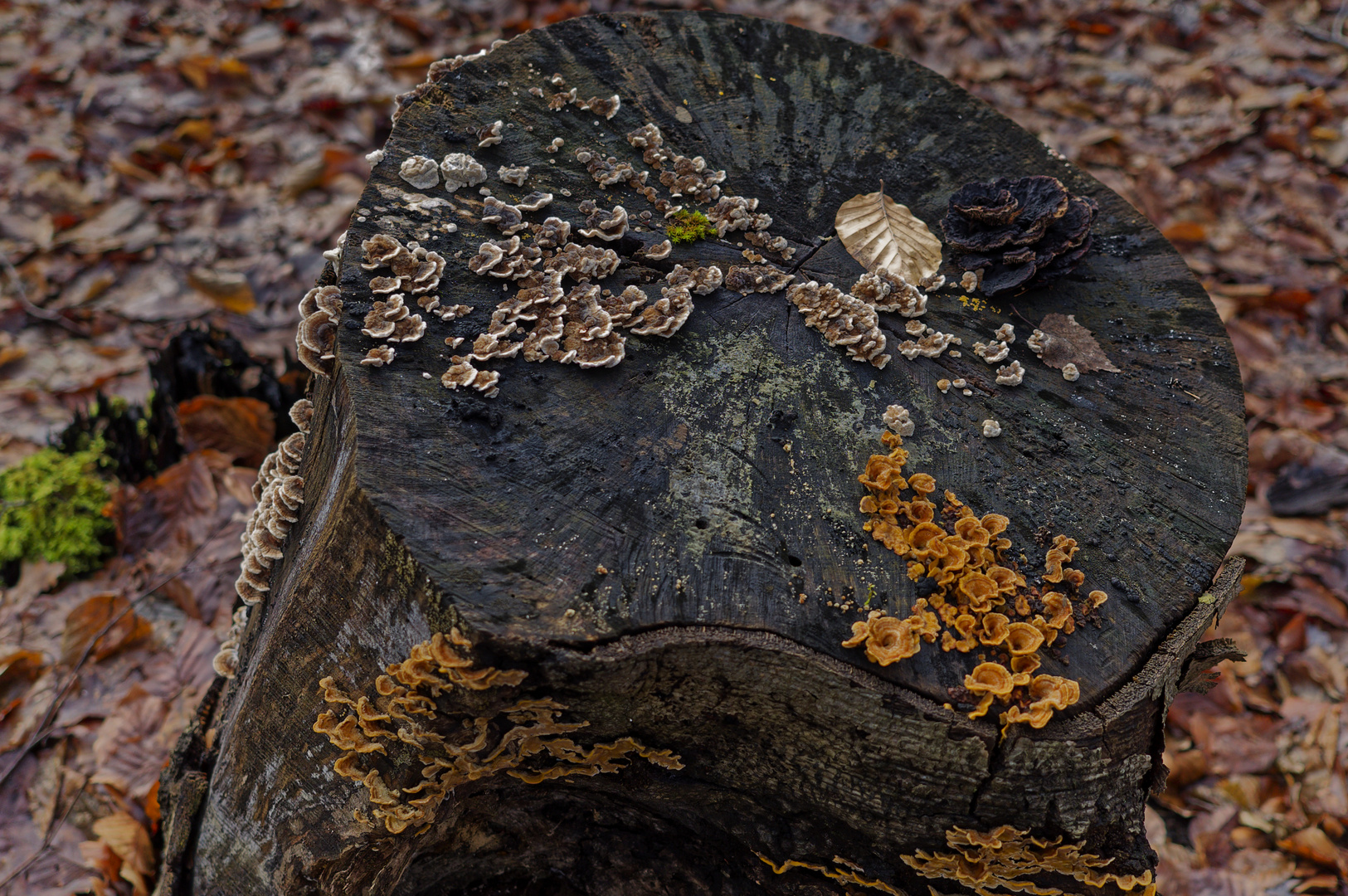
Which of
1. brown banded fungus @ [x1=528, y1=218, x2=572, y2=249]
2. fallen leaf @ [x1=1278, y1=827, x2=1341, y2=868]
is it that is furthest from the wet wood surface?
fallen leaf @ [x1=1278, y1=827, x2=1341, y2=868]

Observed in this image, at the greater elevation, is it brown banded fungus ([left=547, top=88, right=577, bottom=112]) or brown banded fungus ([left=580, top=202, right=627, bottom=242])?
brown banded fungus ([left=547, top=88, right=577, bottom=112])

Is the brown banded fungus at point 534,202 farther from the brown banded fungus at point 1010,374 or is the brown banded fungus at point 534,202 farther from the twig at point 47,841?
the twig at point 47,841

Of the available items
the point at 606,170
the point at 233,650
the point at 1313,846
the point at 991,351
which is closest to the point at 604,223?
the point at 606,170

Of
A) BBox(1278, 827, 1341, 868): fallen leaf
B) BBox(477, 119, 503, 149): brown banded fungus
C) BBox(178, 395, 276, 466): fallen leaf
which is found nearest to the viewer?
BBox(477, 119, 503, 149): brown banded fungus

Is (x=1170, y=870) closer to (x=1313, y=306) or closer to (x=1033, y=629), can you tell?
(x=1033, y=629)

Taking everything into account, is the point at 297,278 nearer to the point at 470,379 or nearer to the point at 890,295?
the point at 470,379

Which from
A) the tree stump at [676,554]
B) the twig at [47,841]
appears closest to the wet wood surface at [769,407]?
the tree stump at [676,554]

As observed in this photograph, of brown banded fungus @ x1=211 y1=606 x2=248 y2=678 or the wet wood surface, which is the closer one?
the wet wood surface

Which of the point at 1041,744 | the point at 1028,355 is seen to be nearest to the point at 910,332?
the point at 1028,355

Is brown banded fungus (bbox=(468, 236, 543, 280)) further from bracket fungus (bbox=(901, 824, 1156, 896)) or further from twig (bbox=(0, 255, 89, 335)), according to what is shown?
twig (bbox=(0, 255, 89, 335))

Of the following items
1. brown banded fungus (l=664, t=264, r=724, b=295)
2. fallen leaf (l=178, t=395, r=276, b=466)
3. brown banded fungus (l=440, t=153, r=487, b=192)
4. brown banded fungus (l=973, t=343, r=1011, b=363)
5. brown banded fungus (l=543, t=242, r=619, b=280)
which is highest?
brown banded fungus (l=440, t=153, r=487, b=192)
